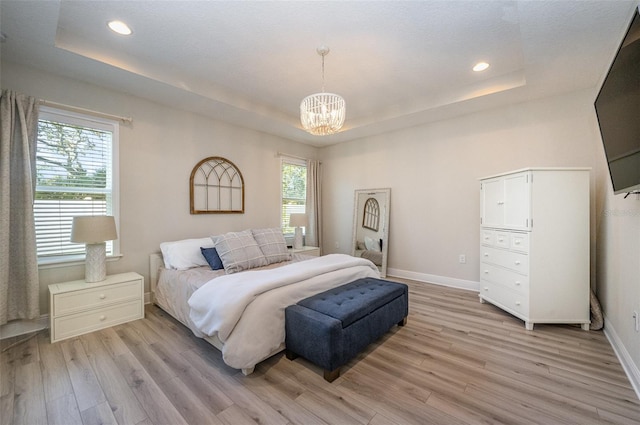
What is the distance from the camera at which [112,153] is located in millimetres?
3014

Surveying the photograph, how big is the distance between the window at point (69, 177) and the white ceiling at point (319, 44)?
513 mm

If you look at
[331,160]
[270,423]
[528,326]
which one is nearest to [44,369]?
[270,423]

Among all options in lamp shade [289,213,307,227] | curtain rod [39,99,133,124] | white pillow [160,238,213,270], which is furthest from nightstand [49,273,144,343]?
lamp shade [289,213,307,227]

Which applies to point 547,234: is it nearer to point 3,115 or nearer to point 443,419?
point 443,419

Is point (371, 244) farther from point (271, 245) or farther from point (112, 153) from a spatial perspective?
point (112, 153)

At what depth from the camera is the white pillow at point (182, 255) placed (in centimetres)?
303

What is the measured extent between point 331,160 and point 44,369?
4745 mm

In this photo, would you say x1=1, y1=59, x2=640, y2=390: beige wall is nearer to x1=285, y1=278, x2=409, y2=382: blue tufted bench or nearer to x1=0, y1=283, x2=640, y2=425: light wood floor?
x1=0, y1=283, x2=640, y2=425: light wood floor

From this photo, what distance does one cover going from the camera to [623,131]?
167 centimetres

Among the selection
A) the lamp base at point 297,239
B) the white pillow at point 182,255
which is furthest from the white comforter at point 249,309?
the lamp base at point 297,239

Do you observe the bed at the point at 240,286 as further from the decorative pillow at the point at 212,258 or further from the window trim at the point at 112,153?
the window trim at the point at 112,153

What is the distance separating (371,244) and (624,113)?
138 inches

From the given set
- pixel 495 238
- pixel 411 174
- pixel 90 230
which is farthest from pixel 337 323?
pixel 411 174

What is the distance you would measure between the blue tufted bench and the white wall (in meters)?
2.28
